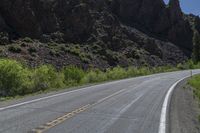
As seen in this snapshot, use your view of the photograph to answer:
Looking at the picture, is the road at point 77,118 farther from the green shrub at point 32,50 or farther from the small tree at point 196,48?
the small tree at point 196,48


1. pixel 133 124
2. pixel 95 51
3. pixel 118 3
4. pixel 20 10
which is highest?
pixel 118 3

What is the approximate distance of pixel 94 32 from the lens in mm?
85750

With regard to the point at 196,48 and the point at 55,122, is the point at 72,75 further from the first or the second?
the point at 196,48

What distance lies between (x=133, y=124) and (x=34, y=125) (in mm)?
2981

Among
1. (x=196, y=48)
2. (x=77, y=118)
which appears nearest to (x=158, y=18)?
(x=196, y=48)

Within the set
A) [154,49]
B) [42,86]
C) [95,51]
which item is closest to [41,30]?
[95,51]

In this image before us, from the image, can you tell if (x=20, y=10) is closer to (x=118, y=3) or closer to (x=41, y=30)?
(x=41, y=30)

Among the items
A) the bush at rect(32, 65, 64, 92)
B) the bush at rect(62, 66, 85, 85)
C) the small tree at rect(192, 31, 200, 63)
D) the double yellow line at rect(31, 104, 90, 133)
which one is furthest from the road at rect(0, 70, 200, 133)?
the small tree at rect(192, 31, 200, 63)

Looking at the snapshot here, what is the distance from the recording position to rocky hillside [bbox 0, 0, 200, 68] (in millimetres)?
66625

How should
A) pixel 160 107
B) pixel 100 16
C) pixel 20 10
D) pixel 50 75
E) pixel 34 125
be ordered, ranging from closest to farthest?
pixel 34 125 → pixel 160 107 → pixel 50 75 → pixel 20 10 → pixel 100 16

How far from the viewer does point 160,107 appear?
17.9 meters

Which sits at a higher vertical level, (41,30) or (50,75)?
(41,30)

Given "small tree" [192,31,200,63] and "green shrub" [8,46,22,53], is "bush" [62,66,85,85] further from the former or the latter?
"small tree" [192,31,200,63]

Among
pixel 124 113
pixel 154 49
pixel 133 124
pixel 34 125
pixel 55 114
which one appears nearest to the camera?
pixel 34 125
